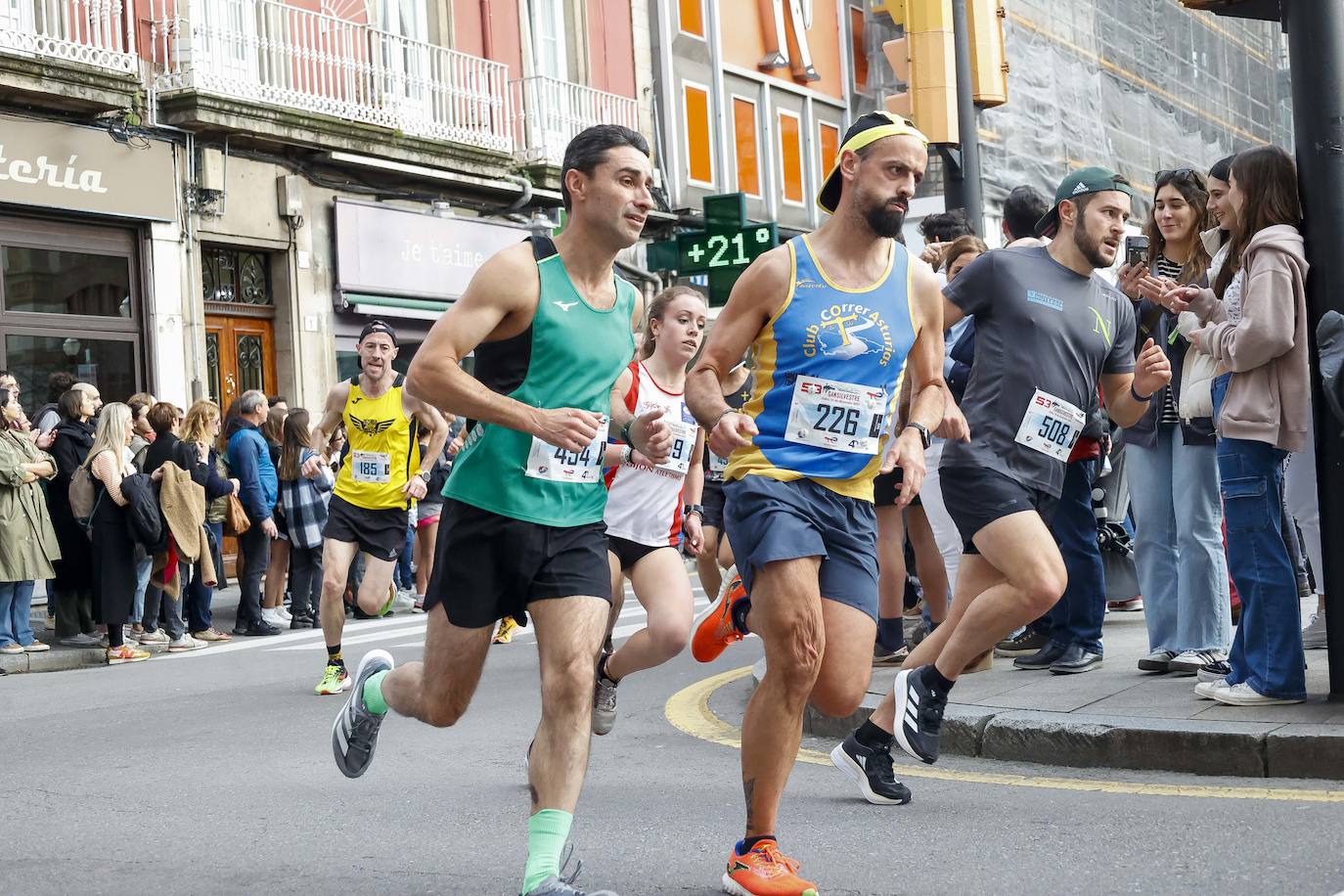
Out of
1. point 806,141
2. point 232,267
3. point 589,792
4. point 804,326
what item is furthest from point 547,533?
point 806,141

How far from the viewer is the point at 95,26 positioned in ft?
55.8

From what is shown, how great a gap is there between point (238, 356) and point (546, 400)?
15504mm

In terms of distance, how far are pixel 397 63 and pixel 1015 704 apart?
16007mm

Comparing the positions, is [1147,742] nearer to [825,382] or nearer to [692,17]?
[825,382]

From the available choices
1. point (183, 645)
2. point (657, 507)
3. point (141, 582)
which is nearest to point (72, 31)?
point (141, 582)

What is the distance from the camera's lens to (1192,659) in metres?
7.03

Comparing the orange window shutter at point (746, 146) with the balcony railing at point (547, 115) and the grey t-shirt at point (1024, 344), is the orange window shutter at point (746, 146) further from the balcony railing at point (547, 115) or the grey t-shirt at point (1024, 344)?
the grey t-shirt at point (1024, 344)

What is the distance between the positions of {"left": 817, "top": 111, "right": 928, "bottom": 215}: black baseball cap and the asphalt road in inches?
70.9

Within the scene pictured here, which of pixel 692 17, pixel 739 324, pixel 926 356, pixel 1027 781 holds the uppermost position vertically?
pixel 692 17

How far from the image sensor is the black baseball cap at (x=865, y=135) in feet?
15.5

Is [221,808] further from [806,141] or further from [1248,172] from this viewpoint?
[806,141]

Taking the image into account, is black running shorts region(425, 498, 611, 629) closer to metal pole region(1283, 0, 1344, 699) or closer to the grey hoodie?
the grey hoodie

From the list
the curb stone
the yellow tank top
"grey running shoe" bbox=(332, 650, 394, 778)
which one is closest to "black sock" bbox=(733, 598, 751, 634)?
"grey running shoe" bbox=(332, 650, 394, 778)

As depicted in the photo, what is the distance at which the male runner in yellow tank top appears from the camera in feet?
29.0
